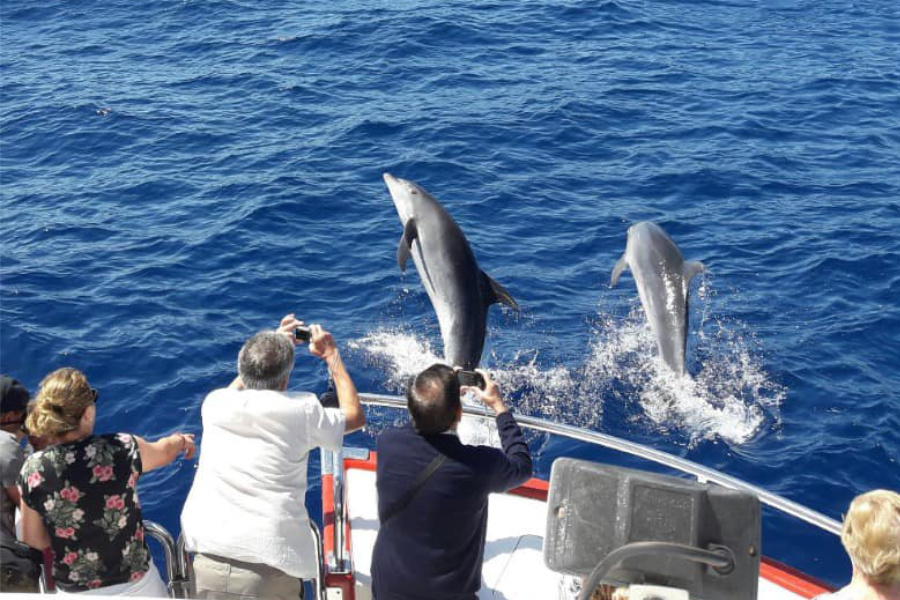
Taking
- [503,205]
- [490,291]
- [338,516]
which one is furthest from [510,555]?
[503,205]

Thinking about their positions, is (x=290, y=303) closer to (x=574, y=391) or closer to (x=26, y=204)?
(x=574, y=391)

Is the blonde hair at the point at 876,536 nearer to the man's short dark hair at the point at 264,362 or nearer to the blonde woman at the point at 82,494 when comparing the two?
the man's short dark hair at the point at 264,362

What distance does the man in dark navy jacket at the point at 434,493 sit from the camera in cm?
546

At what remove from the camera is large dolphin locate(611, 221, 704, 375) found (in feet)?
40.0

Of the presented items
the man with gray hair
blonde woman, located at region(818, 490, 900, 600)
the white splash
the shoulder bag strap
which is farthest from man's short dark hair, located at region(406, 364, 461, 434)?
the white splash

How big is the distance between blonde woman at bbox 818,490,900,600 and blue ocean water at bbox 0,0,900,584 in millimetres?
5644

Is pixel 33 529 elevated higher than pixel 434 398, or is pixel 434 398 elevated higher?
pixel 434 398

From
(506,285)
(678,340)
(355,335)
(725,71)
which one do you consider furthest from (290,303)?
(725,71)

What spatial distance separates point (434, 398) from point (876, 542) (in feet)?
7.01

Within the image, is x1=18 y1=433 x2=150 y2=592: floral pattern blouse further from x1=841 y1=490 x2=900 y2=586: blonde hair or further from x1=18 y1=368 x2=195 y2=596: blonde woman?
x1=841 y1=490 x2=900 y2=586: blonde hair

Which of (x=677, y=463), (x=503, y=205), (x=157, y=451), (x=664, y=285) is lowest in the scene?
(x=503, y=205)

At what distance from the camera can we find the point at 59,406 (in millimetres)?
5441

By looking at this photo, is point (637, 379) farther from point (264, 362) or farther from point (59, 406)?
point (59, 406)

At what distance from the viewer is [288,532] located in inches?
235
